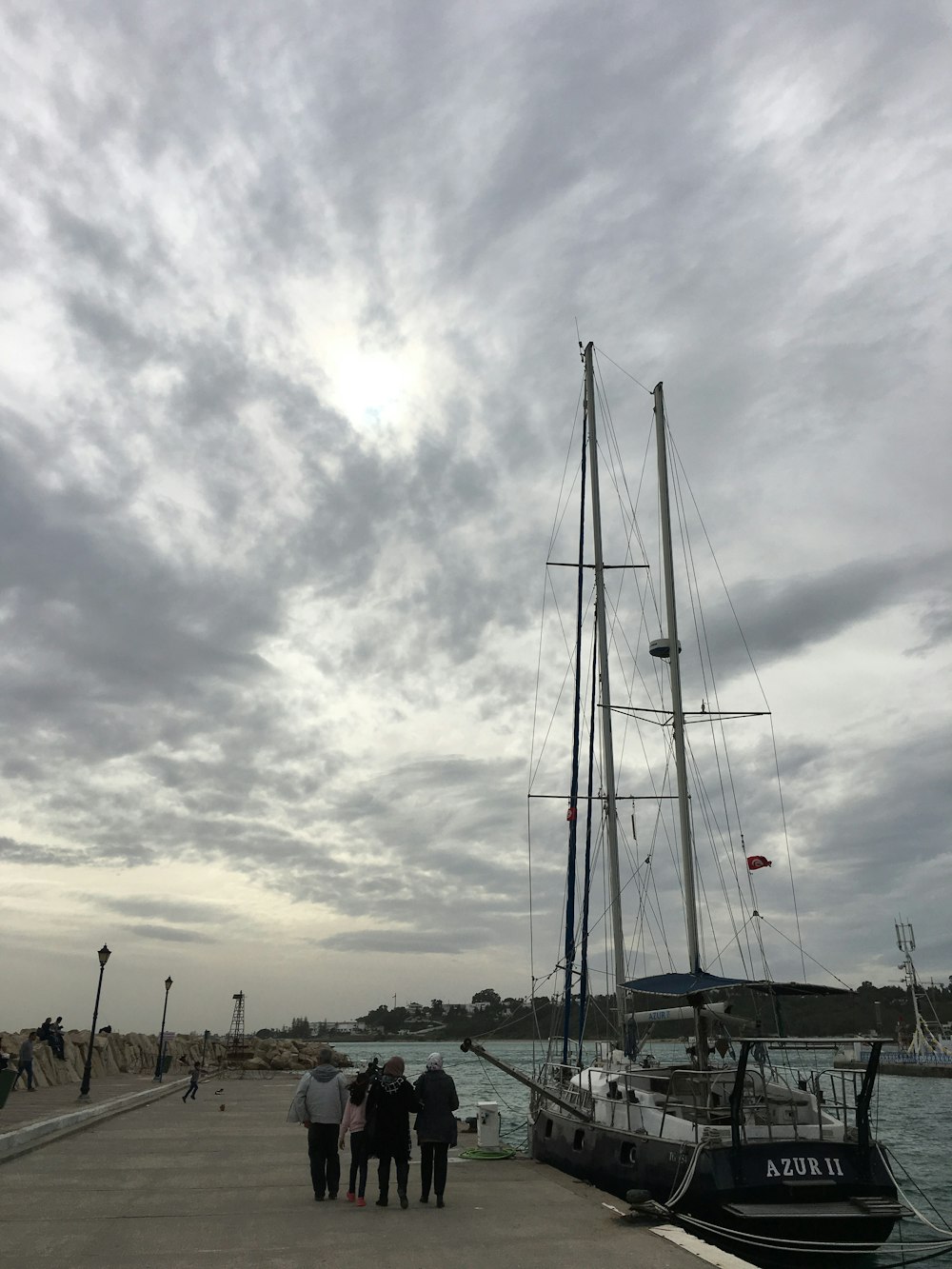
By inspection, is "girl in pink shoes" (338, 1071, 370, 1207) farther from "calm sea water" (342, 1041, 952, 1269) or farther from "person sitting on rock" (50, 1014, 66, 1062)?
"person sitting on rock" (50, 1014, 66, 1062)

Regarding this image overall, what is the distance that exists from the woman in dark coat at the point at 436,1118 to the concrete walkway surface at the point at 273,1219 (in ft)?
1.39

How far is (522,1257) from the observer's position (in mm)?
8375

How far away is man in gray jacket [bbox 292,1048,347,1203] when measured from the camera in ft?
34.8

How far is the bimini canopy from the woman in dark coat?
22.5 feet

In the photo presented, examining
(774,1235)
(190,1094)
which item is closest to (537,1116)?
(774,1235)

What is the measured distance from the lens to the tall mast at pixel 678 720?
61.0 ft

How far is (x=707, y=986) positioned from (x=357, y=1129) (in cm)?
783

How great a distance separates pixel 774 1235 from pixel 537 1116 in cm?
856

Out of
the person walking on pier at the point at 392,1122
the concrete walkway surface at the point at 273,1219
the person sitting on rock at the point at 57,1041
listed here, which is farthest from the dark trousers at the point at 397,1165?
the person sitting on rock at the point at 57,1041

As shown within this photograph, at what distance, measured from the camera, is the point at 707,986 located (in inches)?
645

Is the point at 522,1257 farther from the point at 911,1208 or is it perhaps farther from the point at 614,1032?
the point at 614,1032

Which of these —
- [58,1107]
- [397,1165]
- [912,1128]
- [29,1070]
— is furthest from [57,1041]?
Result: [912,1128]

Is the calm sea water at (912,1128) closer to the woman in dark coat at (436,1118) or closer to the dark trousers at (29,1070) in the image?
the woman in dark coat at (436,1118)

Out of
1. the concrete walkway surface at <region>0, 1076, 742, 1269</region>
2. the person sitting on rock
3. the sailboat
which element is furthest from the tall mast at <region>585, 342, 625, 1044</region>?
the person sitting on rock
